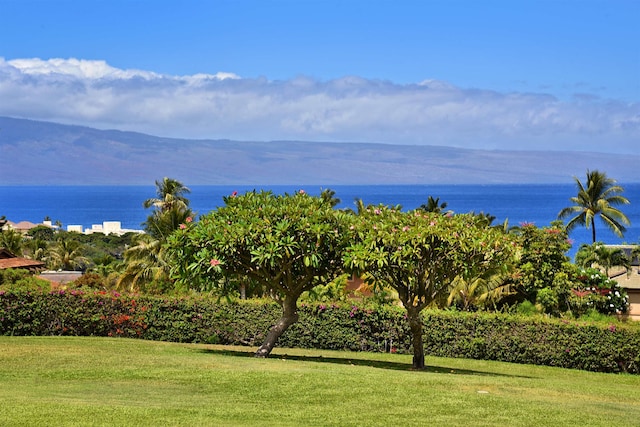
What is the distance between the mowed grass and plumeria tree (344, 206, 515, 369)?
9.30ft

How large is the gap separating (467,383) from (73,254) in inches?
2926

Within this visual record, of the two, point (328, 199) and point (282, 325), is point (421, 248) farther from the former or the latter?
point (282, 325)

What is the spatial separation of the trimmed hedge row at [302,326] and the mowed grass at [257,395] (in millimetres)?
5228

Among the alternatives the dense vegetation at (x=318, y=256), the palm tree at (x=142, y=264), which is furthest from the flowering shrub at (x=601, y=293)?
the palm tree at (x=142, y=264)

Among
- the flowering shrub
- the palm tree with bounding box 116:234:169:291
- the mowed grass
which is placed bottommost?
the mowed grass

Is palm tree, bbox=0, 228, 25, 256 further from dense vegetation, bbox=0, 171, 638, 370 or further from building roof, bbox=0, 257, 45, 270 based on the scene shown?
dense vegetation, bbox=0, 171, 638, 370

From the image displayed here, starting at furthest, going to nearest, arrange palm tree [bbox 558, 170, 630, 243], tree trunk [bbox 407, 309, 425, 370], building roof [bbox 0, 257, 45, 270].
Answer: palm tree [bbox 558, 170, 630, 243] → building roof [bbox 0, 257, 45, 270] → tree trunk [bbox 407, 309, 425, 370]

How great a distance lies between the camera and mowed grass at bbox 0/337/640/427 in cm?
1404

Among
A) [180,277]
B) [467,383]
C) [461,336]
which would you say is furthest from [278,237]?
[461,336]

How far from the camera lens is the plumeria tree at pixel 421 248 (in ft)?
73.2

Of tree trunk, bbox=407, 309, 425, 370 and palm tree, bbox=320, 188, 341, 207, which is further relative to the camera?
palm tree, bbox=320, 188, 341, 207

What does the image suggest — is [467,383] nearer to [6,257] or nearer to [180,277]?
[180,277]

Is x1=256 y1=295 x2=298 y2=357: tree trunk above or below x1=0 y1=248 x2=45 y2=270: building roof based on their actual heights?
below

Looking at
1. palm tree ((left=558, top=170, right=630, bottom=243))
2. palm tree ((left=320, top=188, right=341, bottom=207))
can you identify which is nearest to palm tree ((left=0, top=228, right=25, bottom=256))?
palm tree ((left=320, top=188, right=341, bottom=207))
